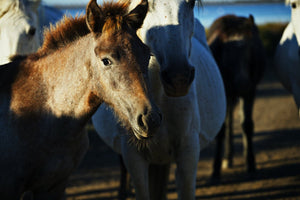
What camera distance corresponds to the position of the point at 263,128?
8.00 m

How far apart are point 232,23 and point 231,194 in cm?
266

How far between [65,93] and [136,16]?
656 mm

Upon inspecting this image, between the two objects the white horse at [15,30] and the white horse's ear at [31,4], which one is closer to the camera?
the white horse at [15,30]

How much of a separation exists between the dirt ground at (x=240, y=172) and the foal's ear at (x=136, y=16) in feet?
9.82

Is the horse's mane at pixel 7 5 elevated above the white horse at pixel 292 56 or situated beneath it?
elevated above

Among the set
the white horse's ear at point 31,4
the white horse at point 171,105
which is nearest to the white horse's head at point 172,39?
the white horse at point 171,105

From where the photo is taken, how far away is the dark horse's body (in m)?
5.23

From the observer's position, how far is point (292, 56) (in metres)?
4.13

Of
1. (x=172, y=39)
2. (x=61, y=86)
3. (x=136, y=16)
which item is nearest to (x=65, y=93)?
(x=61, y=86)

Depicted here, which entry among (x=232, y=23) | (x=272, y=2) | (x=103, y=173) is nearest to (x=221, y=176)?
(x=103, y=173)

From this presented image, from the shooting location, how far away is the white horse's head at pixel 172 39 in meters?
2.24

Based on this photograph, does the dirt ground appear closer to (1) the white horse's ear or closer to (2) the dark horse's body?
(2) the dark horse's body

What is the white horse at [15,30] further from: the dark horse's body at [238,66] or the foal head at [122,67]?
the dark horse's body at [238,66]

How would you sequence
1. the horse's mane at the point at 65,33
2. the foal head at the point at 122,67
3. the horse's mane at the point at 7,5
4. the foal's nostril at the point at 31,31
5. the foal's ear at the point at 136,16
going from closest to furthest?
1. the foal head at the point at 122,67
2. the foal's ear at the point at 136,16
3. the horse's mane at the point at 65,33
4. the foal's nostril at the point at 31,31
5. the horse's mane at the point at 7,5
